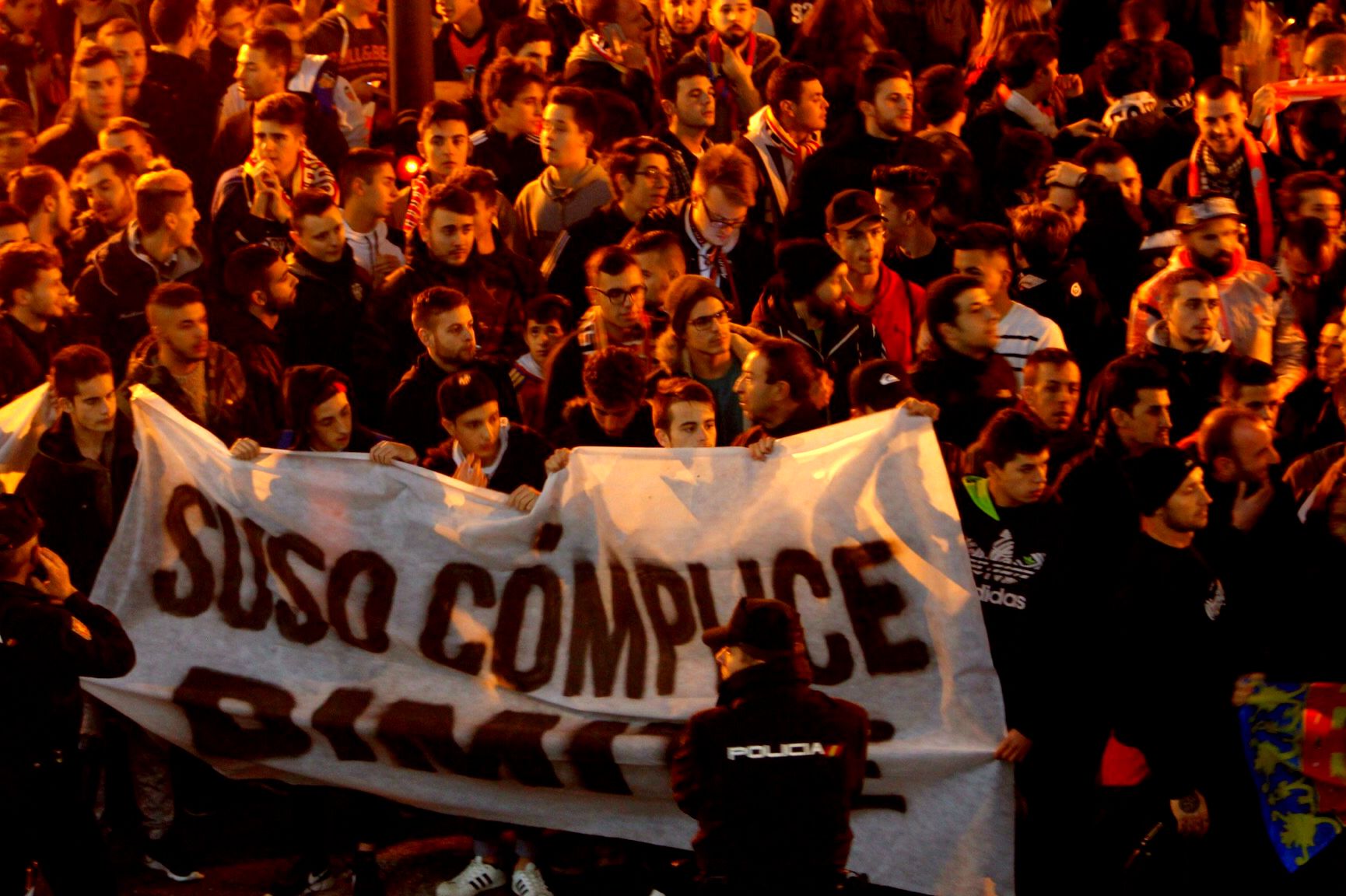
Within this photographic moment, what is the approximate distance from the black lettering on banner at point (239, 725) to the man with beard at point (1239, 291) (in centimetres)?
413

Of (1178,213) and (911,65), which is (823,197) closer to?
(1178,213)

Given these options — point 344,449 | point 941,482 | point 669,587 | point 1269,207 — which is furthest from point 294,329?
point 1269,207

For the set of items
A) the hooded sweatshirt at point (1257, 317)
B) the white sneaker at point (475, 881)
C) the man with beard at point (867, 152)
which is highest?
the man with beard at point (867, 152)

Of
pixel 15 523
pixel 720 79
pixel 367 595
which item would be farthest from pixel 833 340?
pixel 15 523

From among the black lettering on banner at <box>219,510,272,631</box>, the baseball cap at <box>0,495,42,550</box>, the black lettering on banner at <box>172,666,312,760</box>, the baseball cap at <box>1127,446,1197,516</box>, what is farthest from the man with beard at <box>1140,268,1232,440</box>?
the baseball cap at <box>0,495,42,550</box>

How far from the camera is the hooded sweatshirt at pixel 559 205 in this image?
10.2m

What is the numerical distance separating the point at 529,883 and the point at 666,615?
1.11 meters

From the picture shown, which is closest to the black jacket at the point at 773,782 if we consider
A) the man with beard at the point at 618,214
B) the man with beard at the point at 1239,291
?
the man with beard at the point at 1239,291

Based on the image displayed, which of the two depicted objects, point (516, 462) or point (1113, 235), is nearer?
point (516, 462)

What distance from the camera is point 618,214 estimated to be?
32.3ft

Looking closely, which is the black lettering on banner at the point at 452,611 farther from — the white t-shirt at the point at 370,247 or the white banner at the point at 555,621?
the white t-shirt at the point at 370,247

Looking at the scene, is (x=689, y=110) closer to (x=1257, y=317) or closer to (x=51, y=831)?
(x=1257, y=317)

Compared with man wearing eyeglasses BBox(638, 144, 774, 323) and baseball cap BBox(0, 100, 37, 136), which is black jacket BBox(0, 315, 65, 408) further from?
man wearing eyeglasses BBox(638, 144, 774, 323)

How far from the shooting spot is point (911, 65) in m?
13.1
